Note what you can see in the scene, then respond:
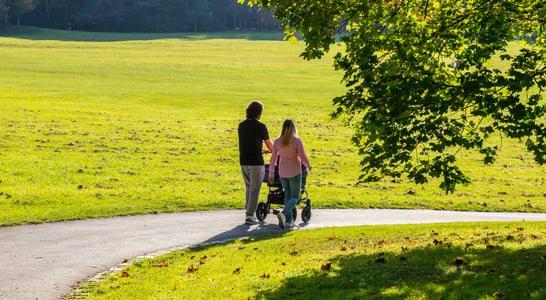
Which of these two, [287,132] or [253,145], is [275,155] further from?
[287,132]

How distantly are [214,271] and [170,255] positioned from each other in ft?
6.35

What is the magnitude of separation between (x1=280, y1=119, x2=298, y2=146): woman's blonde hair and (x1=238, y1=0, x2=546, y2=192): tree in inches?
101

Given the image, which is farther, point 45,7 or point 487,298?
point 45,7

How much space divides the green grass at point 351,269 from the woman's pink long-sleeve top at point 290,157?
189 cm

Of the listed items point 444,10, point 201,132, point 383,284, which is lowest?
point 201,132

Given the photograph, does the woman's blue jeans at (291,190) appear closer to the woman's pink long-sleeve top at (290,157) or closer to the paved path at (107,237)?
the woman's pink long-sleeve top at (290,157)

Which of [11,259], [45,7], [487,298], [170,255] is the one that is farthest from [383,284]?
[45,7]

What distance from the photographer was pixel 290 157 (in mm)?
14719

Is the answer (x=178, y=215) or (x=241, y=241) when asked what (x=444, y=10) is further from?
(x=178, y=215)

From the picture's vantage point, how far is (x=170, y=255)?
40.8 ft

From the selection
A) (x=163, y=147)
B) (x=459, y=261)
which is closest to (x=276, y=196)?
(x=459, y=261)

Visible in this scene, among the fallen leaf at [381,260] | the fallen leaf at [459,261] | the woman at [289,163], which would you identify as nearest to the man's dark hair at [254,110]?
the woman at [289,163]

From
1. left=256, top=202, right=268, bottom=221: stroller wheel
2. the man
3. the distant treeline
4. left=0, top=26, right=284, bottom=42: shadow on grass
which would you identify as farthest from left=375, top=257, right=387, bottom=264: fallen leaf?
the distant treeline

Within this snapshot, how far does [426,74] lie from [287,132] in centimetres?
448
